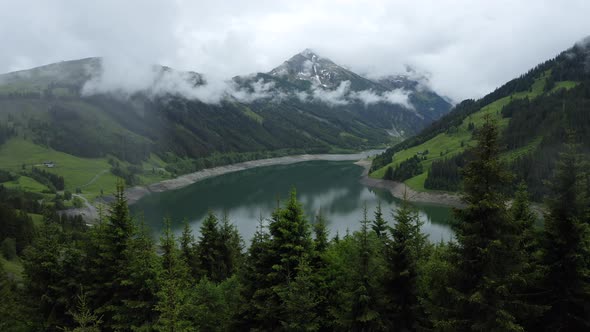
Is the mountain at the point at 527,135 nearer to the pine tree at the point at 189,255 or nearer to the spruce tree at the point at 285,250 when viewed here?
the pine tree at the point at 189,255

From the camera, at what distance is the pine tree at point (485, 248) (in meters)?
11.5

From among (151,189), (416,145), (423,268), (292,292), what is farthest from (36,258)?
(416,145)

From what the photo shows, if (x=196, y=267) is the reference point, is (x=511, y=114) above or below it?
above

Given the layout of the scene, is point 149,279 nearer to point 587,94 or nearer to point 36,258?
point 36,258

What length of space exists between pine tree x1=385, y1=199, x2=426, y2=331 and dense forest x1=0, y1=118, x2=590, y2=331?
0.15ft

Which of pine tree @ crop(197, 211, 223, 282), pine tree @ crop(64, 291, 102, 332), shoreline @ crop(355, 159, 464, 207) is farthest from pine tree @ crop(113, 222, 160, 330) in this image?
shoreline @ crop(355, 159, 464, 207)

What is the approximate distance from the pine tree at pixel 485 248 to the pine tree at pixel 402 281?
134 inches

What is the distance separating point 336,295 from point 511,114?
177 metres

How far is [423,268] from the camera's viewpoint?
51.7 feet

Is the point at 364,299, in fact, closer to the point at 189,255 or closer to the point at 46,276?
the point at 46,276

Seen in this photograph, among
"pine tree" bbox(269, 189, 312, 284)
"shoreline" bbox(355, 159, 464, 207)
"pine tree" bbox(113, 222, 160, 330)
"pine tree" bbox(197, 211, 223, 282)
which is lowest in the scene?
"shoreline" bbox(355, 159, 464, 207)

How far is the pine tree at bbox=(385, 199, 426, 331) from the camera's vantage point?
15859mm

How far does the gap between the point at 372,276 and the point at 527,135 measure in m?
143

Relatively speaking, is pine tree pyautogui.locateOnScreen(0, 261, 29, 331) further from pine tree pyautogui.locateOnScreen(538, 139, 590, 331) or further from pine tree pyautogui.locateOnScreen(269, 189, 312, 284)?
pine tree pyautogui.locateOnScreen(538, 139, 590, 331)
